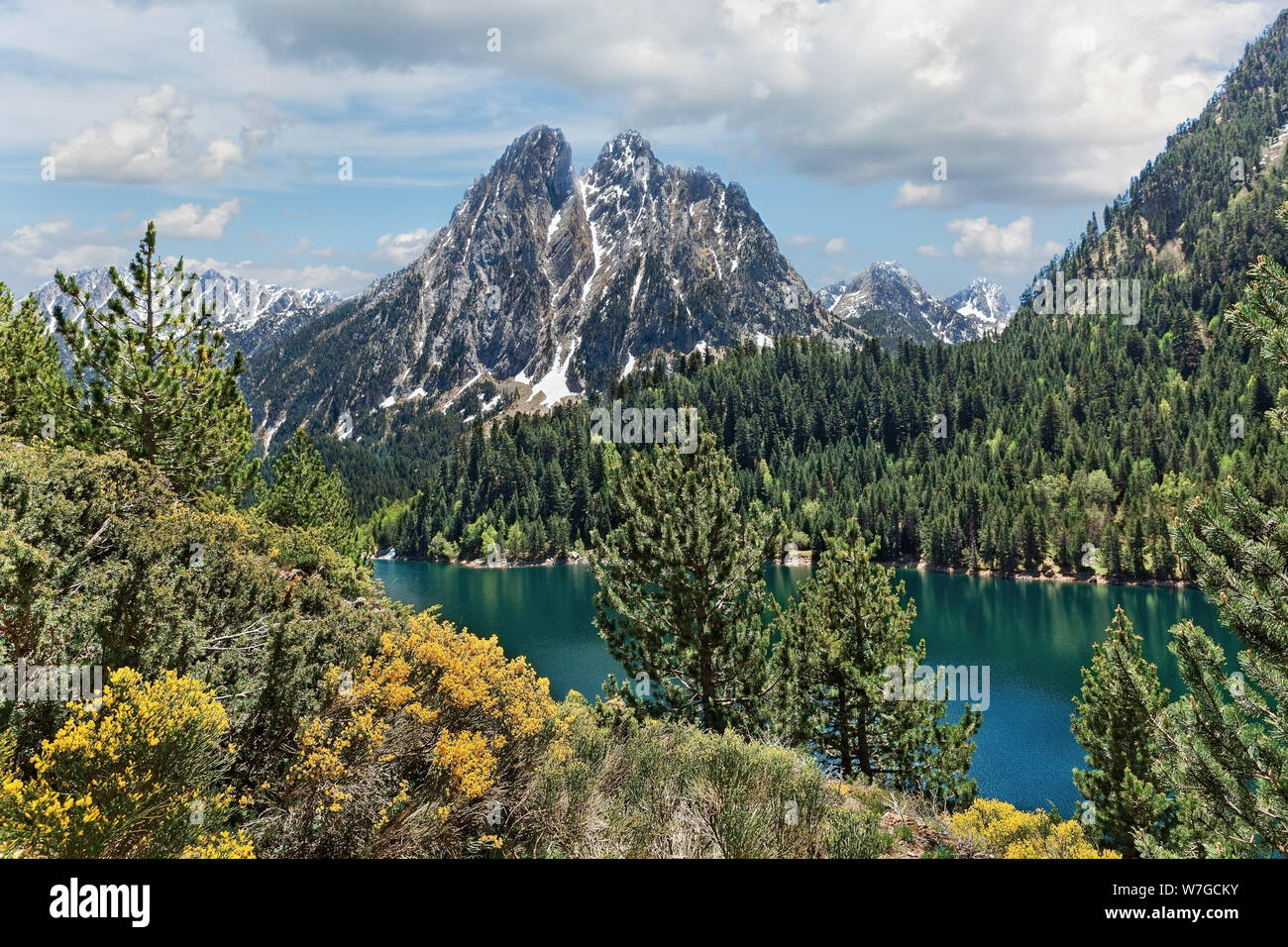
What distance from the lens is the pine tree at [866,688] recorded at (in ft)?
83.6

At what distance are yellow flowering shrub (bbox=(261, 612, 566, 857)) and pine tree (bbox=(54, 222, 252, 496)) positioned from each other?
15.7 m

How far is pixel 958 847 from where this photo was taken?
1288cm

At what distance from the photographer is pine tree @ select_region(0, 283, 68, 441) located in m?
23.1

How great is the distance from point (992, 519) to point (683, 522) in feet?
357

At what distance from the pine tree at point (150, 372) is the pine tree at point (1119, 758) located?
1137 inches

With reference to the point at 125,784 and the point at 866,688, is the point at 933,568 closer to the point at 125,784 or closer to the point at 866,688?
the point at 866,688

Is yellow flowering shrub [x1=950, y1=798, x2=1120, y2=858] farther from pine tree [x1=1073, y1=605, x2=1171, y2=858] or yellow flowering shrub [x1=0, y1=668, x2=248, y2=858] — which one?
yellow flowering shrub [x1=0, y1=668, x2=248, y2=858]

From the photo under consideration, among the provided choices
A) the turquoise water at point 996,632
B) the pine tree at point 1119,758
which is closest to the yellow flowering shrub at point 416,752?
the pine tree at point 1119,758

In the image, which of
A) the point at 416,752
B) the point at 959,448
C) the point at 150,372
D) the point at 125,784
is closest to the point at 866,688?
the point at 416,752

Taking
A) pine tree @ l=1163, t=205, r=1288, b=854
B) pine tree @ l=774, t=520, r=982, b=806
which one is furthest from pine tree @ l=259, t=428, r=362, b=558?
pine tree @ l=1163, t=205, r=1288, b=854

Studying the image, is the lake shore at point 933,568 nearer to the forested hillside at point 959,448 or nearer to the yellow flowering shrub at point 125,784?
the forested hillside at point 959,448

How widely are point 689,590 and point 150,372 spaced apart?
17.8 metres

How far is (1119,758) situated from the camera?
2319 cm

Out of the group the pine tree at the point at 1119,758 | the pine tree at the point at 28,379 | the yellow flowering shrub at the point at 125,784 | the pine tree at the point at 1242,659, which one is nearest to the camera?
the yellow flowering shrub at the point at 125,784
